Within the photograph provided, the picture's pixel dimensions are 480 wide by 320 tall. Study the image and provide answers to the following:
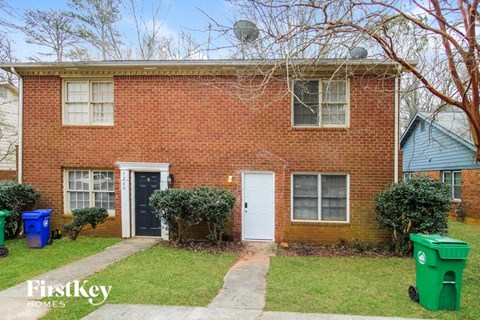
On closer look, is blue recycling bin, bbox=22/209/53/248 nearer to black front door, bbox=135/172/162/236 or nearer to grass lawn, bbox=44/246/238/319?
black front door, bbox=135/172/162/236

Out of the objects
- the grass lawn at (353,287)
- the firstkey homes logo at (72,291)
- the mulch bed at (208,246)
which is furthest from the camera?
the mulch bed at (208,246)

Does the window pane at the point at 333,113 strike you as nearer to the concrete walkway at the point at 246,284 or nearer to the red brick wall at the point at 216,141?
the red brick wall at the point at 216,141

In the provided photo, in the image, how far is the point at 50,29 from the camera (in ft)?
54.5

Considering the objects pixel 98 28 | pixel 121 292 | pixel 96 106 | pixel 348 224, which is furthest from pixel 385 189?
pixel 98 28

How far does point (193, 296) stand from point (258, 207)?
14.1 ft

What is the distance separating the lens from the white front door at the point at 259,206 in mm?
8844

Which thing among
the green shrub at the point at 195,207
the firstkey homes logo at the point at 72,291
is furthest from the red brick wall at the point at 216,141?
the firstkey homes logo at the point at 72,291

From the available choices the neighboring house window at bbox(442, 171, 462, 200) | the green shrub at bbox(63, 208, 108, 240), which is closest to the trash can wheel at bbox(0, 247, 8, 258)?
the green shrub at bbox(63, 208, 108, 240)

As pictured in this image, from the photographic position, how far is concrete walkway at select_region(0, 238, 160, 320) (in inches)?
171

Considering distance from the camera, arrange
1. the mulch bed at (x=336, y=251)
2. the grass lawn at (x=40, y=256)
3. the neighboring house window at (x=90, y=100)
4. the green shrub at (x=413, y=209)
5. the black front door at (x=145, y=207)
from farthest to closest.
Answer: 1. the neighboring house window at (x=90, y=100)
2. the black front door at (x=145, y=207)
3. the mulch bed at (x=336, y=251)
4. the green shrub at (x=413, y=209)
5. the grass lawn at (x=40, y=256)

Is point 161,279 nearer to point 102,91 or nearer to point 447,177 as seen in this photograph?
point 102,91

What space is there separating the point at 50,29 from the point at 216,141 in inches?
564

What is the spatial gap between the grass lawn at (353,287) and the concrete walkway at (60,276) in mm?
3598

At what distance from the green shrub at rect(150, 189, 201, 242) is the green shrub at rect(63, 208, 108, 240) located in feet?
5.99
